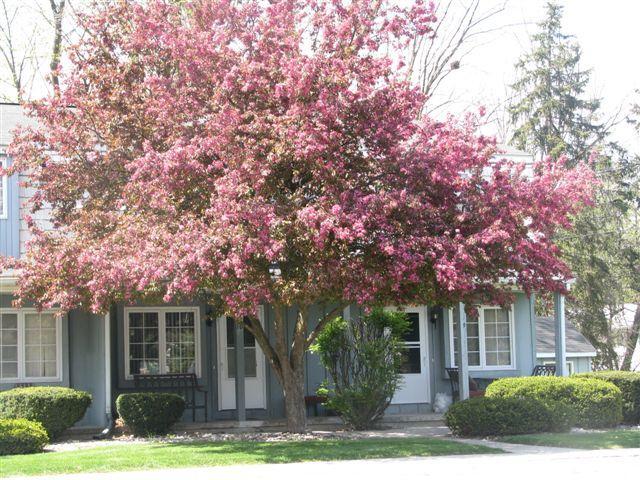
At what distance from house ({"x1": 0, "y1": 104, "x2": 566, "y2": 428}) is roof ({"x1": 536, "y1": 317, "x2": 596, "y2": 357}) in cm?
356

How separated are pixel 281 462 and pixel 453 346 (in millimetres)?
8682

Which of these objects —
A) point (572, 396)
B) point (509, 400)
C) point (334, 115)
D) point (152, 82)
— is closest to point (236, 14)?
point (152, 82)

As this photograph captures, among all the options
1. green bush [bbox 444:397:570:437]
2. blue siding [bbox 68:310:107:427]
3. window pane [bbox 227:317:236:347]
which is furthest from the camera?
window pane [bbox 227:317:236:347]

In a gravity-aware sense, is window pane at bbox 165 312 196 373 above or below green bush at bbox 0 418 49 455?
above

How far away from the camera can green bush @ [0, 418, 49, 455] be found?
1366 cm

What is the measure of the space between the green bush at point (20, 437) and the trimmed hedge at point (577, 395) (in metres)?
7.45

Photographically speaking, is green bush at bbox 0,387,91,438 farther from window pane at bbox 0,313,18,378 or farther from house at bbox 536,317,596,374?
house at bbox 536,317,596,374

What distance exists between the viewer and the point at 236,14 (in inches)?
542

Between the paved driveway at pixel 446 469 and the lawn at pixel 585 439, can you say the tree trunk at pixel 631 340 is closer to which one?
the lawn at pixel 585 439

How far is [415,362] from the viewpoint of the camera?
1997cm

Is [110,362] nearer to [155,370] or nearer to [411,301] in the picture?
[155,370]

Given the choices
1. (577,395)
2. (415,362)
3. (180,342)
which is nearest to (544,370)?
(415,362)

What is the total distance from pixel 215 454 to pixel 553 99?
23739 mm

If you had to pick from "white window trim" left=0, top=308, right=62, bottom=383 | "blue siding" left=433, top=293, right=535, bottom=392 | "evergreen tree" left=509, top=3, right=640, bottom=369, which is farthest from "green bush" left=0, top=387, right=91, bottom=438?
"evergreen tree" left=509, top=3, right=640, bottom=369
